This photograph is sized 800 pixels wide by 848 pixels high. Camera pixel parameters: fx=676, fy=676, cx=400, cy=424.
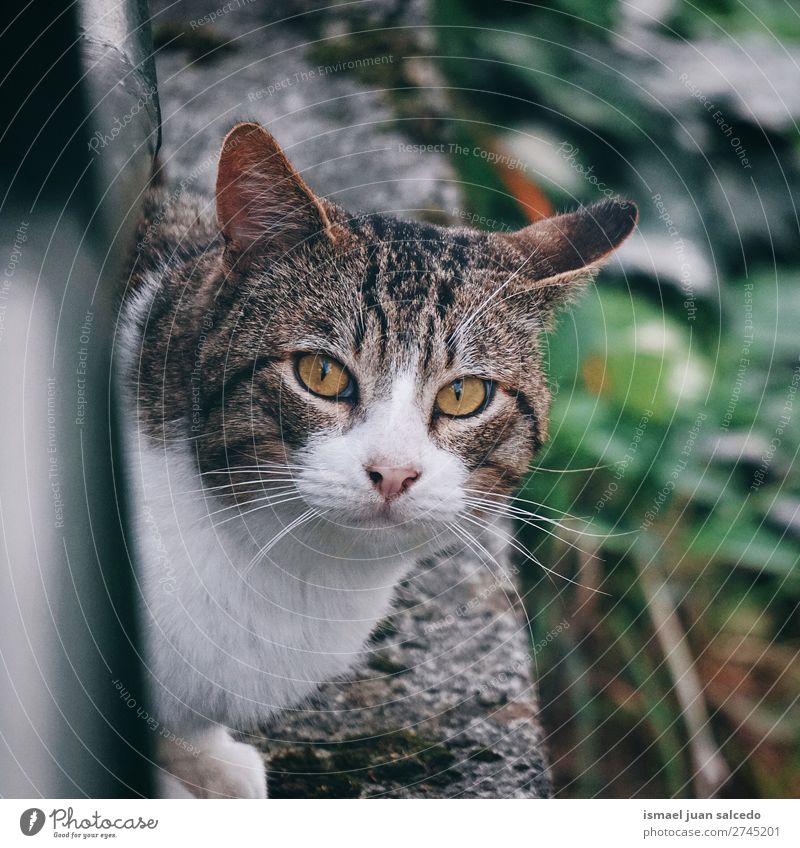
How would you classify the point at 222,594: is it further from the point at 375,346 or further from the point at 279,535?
the point at 375,346

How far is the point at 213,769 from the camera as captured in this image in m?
0.76

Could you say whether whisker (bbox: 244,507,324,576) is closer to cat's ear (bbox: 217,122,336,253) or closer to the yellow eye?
the yellow eye

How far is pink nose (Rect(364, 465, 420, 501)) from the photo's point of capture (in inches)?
24.8

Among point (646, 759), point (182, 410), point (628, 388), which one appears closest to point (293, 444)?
A: point (182, 410)

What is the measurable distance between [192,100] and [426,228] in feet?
0.98

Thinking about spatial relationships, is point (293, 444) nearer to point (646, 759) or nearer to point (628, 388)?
point (628, 388)

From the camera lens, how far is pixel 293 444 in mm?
688

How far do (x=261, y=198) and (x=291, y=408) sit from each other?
0.21 m

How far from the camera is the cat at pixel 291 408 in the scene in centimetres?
68

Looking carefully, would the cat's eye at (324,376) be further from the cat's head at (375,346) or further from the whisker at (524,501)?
the whisker at (524,501)

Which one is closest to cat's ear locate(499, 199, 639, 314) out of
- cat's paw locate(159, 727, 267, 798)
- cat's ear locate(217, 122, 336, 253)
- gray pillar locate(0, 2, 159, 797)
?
cat's ear locate(217, 122, 336, 253)

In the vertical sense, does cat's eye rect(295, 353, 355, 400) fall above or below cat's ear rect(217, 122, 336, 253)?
below

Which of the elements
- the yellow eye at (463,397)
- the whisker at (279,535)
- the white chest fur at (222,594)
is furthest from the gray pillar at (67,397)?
the yellow eye at (463,397)

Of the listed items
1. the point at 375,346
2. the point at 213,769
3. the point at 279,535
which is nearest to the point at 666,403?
the point at 375,346
